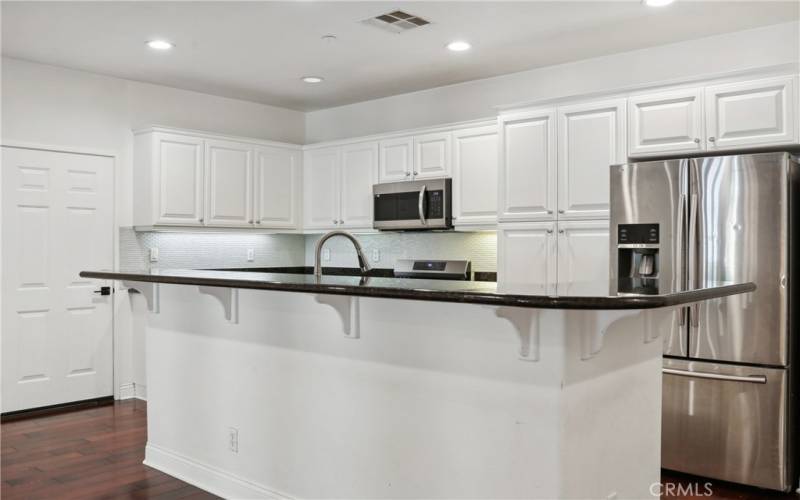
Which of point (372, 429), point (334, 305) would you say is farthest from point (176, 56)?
point (372, 429)

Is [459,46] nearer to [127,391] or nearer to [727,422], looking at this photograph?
[727,422]

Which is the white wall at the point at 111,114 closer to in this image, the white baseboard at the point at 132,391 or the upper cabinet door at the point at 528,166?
the white baseboard at the point at 132,391

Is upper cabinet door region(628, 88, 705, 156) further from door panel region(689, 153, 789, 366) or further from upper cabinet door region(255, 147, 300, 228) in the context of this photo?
upper cabinet door region(255, 147, 300, 228)

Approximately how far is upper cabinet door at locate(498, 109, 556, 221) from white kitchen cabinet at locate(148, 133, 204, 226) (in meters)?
2.52

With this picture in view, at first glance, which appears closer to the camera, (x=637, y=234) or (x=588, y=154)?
(x=637, y=234)

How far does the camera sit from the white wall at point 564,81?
4051 mm

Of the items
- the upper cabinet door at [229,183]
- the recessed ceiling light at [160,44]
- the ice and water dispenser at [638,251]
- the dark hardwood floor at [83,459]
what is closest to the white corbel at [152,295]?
the dark hardwood floor at [83,459]

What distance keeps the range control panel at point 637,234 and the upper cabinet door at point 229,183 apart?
128 inches

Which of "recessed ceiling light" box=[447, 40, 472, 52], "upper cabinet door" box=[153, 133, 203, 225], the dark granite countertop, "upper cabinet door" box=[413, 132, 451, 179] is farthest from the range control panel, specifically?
"upper cabinet door" box=[153, 133, 203, 225]

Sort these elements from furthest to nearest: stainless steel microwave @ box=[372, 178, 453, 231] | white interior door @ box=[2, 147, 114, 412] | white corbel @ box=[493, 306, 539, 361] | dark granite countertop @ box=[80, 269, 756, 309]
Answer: stainless steel microwave @ box=[372, 178, 453, 231], white interior door @ box=[2, 147, 114, 412], white corbel @ box=[493, 306, 539, 361], dark granite countertop @ box=[80, 269, 756, 309]

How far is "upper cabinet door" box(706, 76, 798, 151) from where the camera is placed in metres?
3.48

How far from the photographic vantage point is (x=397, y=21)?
3.92 metres

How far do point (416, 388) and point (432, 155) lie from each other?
9.95 ft

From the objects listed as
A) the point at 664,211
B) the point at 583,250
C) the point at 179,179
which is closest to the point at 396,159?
the point at 179,179
